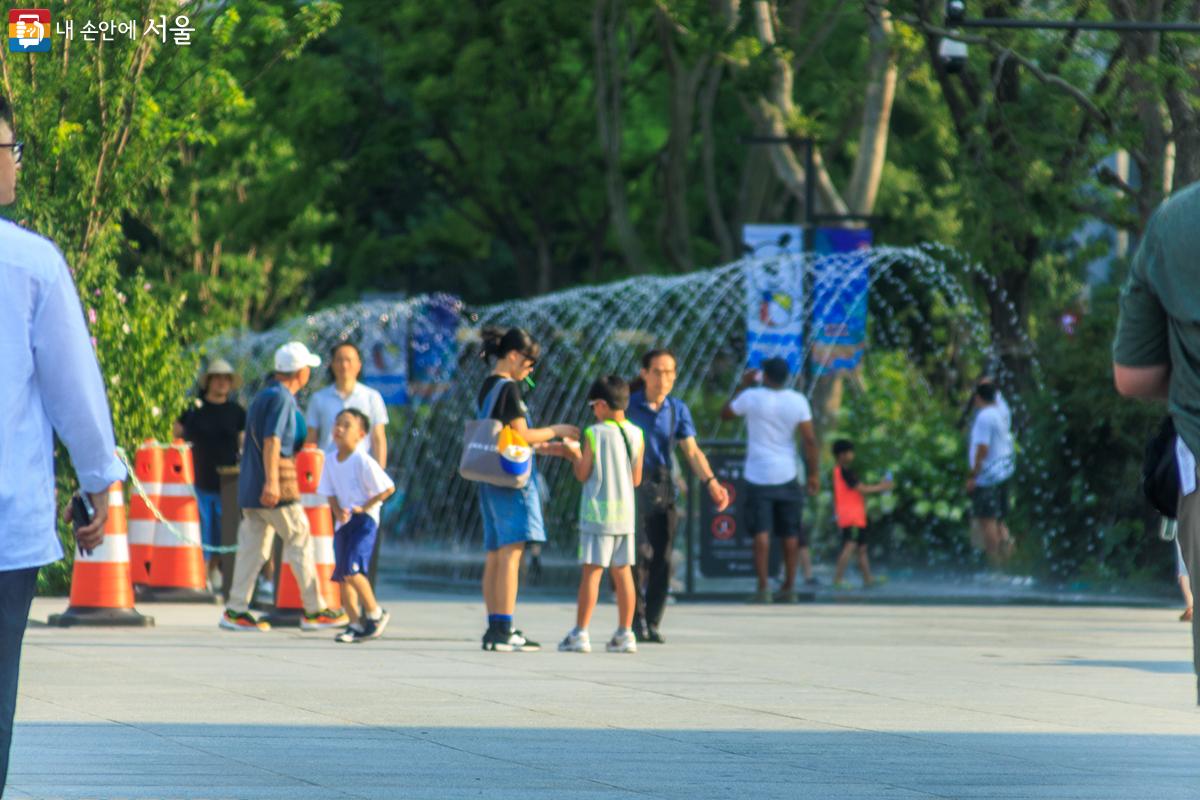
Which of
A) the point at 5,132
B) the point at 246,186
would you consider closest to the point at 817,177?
the point at 246,186

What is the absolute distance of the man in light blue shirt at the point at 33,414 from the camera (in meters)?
4.70

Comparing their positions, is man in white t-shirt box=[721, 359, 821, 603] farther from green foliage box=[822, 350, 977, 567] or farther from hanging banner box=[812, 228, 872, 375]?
hanging banner box=[812, 228, 872, 375]

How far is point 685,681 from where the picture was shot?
1056cm

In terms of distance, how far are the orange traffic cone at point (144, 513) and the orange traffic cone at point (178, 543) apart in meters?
0.06

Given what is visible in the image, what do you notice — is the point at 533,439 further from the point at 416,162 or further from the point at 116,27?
the point at 416,162

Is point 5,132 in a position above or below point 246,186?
below

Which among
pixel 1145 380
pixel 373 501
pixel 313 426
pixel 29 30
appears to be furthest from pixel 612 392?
pixel 1145 380

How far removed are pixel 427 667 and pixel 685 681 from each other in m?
1.43

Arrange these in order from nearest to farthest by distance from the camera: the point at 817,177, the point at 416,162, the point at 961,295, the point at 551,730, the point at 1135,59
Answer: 1. the point at 551,730
2. the point at 1135,59
3. the point at 961,295
4. the point at 817,177
5. the point at 416,162

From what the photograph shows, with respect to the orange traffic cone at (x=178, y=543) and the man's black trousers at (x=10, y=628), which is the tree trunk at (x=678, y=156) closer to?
the orange traffic cone at (x=178, y=543)

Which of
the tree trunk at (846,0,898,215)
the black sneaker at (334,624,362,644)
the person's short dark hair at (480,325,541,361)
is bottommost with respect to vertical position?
the black sneaker at (334,624,362,644)

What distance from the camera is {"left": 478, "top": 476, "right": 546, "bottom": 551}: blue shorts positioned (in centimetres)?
1202

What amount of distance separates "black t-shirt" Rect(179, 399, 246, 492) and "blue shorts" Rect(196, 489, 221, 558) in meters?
0.17

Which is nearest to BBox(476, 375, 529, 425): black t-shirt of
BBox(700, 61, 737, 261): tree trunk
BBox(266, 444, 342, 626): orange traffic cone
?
BBox(266, 444, 342, 626): orange traffic cone
